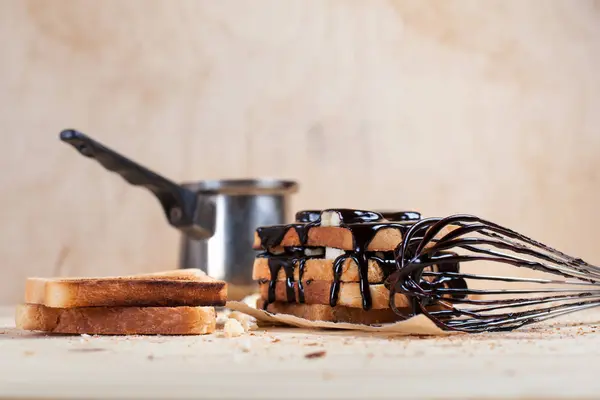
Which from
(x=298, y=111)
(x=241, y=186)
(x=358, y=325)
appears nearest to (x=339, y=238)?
(x=358, y=325)

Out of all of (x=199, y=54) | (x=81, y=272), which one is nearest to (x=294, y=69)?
(x=199, y=54)

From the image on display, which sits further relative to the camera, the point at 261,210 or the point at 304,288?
the point at 261,210

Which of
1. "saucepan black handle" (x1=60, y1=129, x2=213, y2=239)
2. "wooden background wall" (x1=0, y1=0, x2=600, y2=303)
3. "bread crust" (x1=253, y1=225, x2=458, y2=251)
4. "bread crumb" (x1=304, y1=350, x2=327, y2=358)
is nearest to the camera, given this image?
"bread crumb" (x1=304, y1=350, x2=327, y2=358)

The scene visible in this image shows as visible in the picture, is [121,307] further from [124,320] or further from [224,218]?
[224,218]

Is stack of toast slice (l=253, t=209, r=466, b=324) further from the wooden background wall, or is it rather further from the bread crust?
the wooden background wall

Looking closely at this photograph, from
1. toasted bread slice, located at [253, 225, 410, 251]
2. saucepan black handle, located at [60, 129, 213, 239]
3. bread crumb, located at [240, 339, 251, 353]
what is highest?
saucepan black handle, located at [60, 129, 213, 239]

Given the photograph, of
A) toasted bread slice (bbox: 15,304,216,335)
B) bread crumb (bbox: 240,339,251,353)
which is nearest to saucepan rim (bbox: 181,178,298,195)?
toasted bread slice (bbox: 15,304,216,335)

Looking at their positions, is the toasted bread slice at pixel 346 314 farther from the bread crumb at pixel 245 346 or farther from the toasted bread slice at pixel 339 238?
the bread crumb at pixel 245 346

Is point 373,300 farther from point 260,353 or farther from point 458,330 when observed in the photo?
point 260,353
